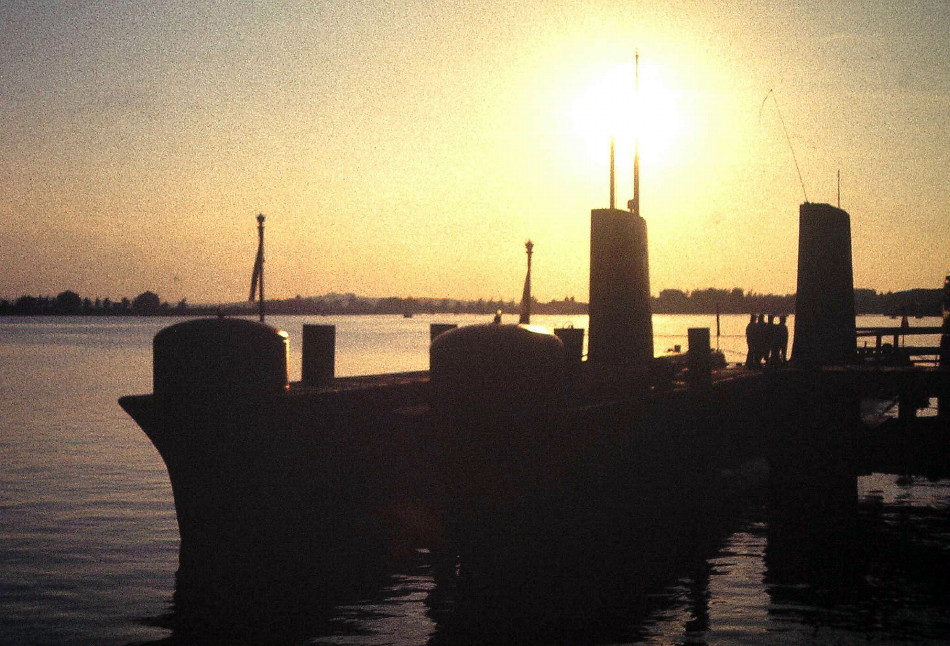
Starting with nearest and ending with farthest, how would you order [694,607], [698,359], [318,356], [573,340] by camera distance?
[694,607] < [318,356] < [698,359] < [573,340]

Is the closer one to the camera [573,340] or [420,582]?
[420,582]

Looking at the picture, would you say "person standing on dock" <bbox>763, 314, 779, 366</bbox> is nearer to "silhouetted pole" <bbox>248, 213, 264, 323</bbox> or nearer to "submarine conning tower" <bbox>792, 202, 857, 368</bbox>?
"submarine conning tower" <bbox>792, 202, 857, 368</bbox>

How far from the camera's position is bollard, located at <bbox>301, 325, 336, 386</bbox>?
2512cm

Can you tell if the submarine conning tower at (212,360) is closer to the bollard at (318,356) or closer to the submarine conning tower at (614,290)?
the bollard at (318,356)

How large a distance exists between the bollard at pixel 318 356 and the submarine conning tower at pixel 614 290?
7.65m

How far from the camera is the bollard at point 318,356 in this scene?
25.1 metres

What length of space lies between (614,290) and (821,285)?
12.1 m

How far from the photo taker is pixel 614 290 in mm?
29422

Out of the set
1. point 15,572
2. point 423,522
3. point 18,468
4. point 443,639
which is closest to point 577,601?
point 443,639

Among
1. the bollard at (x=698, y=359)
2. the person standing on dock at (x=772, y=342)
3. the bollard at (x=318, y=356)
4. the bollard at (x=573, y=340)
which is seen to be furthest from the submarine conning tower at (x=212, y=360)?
the person standing on dock at (x=772, y=342)

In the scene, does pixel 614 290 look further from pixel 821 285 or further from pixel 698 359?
pixel 821 285

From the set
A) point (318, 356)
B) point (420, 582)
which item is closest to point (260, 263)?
point (318, 356)

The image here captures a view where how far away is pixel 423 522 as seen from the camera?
21094 mm

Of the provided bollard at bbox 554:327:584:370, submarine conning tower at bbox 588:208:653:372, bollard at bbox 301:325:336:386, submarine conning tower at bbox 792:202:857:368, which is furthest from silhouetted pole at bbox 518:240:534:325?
bollard at bbox 301:325:336:386
